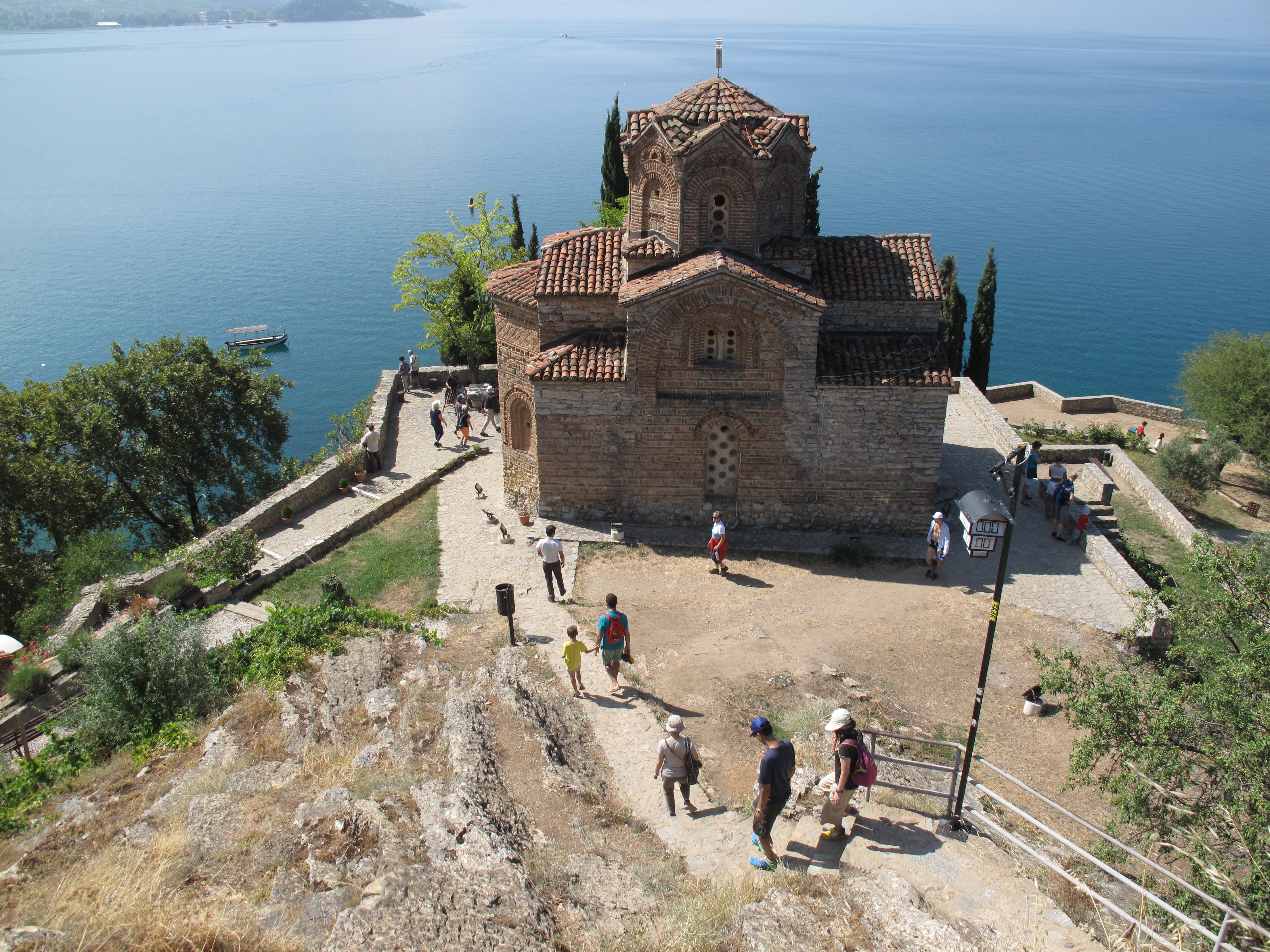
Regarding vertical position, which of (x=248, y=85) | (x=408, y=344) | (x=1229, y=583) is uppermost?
(x=248, y=85)

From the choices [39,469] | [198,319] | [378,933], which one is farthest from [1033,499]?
[198,319]

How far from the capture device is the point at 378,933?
644 centimetres

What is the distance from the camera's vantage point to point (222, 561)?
16.1 meters

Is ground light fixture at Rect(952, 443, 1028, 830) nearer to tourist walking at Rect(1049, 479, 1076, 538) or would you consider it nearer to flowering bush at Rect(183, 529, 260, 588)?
tourist walking at Rect(1049, 479, 1076, 538)

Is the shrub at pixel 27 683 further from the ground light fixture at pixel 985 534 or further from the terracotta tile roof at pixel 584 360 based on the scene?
the ground light fixture at pixel 985 534

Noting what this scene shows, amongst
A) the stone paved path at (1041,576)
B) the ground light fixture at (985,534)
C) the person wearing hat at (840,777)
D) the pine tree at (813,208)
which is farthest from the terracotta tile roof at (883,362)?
the pine tree at (813,208)

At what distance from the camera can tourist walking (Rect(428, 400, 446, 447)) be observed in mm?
21531

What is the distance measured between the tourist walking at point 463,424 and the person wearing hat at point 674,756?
14.1 m

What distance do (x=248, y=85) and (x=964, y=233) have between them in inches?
5695

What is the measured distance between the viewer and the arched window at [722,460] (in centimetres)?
1712

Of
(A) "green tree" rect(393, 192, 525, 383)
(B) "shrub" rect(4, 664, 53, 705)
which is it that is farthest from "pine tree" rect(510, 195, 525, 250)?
(B) "shrub" rect(4, 664, 53, 705)

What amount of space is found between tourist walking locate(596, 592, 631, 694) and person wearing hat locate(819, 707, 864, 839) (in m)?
3.75

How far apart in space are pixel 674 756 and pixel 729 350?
9422mm

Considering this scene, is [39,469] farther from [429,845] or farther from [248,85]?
[248,85]
